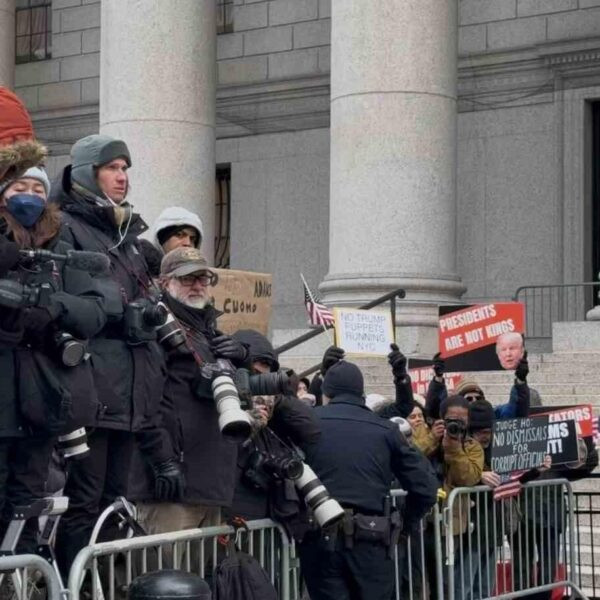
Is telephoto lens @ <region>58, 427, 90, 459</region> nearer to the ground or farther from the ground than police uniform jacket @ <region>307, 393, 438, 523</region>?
farther from the ground

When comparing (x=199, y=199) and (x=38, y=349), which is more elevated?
(x=199, y=199)

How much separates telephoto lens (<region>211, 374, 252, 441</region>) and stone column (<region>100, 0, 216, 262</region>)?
39.7 ft

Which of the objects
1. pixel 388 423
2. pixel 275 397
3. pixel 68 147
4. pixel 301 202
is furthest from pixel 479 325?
pixel 68 147

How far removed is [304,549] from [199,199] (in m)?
11.4

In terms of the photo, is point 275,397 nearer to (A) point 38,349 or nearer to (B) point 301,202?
(A) point 38,349

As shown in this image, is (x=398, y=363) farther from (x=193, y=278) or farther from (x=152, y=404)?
(x=152, y=404)

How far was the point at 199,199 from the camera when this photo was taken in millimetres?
20203

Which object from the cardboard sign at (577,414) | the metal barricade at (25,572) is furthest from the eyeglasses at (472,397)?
the metal barricade at (25,572)

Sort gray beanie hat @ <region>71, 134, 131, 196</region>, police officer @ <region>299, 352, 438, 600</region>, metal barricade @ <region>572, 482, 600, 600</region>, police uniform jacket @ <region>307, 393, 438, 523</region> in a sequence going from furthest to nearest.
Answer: metal barricade @ <region>572, 482, 600, 600</region>
police uniform jacket @ <region>307, 393, 438, 523</region>
police officer @ <region>299, 352, 438, 600</region>
gray beanie hat @ <region>71, 134, 131, 196</region>

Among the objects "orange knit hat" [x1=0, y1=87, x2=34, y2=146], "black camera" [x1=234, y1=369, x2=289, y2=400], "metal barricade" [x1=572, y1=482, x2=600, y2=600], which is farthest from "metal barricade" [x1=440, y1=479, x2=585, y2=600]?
"orange knit hat" [x1=0, y1=87, x2=34, y2=146]

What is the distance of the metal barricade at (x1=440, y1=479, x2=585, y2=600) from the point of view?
10719 mm

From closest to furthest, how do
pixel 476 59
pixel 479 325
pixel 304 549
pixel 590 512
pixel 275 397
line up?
pixel 275 397
pixel 304 549
pixel 590 512
pixel 479 325
pixel 476 59

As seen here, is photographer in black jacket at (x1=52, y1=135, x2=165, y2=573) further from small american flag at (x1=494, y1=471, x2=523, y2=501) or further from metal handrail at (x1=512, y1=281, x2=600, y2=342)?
metal handrail at (x1=512, y1=281, x2=600, y2=342)

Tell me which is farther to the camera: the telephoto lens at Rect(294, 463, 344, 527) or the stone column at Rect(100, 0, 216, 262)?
the stone column at Rect(100, 0, 216, 262)
